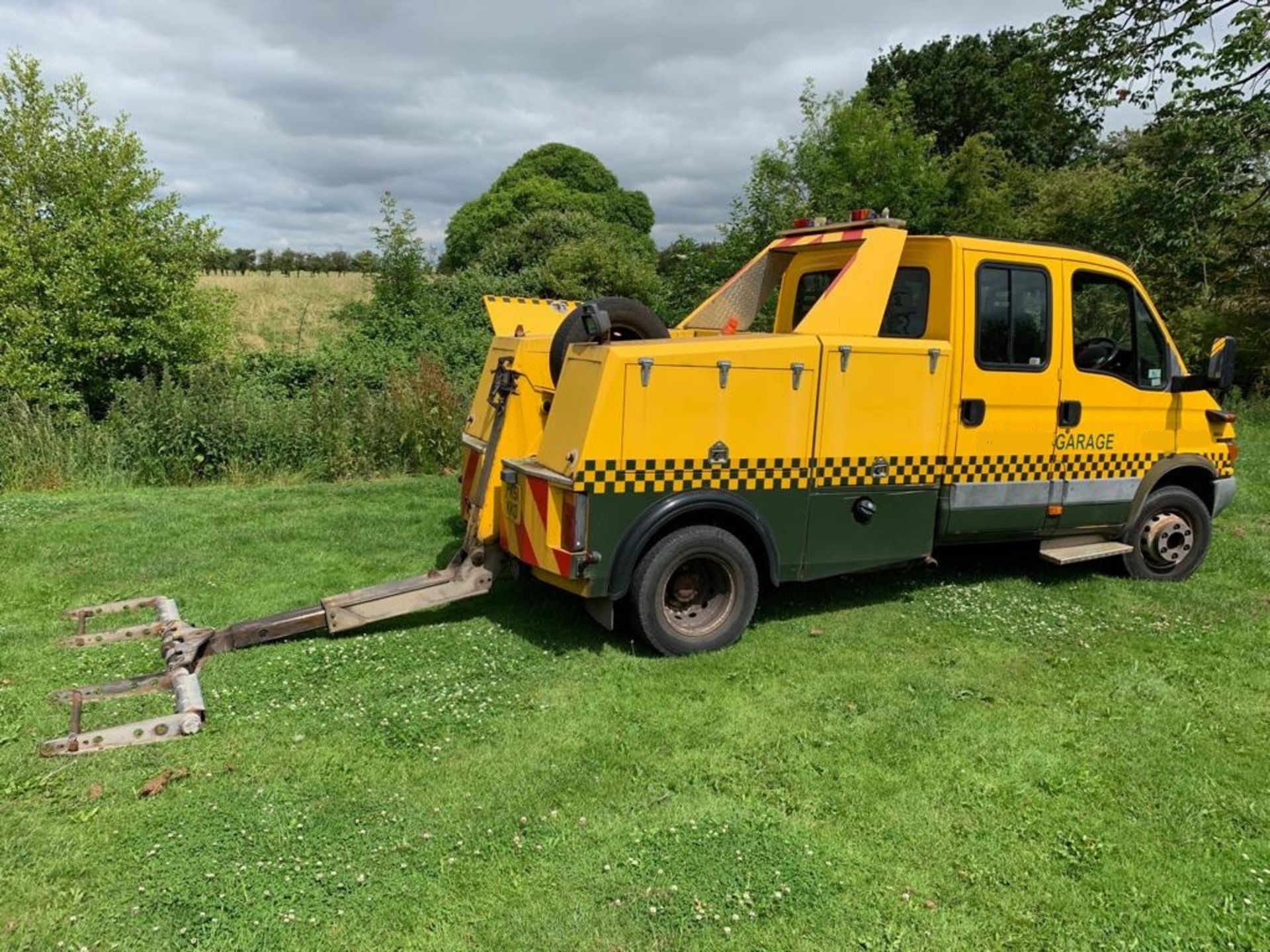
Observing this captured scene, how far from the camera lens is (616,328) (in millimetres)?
5625

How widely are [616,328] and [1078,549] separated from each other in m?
3.93

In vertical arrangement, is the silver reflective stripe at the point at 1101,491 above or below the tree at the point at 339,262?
below

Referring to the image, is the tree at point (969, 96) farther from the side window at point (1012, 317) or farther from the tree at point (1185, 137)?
the side window at point (1012, 317)

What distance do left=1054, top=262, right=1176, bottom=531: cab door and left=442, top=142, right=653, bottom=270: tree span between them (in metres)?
21.6

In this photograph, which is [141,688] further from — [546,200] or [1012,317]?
[546,200]

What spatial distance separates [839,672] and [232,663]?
11.5ft

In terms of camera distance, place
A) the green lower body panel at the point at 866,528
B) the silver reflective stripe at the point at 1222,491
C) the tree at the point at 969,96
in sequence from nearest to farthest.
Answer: the green lower body panel at the point at 866,528 → the silver reflective stripe at the point at 1222,491 → the tree at the point at 969,96

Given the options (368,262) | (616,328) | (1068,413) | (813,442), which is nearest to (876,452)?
(813,442)

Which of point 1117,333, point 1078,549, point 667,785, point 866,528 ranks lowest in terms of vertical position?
point 667,785

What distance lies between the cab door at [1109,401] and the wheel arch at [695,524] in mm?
2516

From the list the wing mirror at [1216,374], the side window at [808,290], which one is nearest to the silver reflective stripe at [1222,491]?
the wing mirror at [1216,374]

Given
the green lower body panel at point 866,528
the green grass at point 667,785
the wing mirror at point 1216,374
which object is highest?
the wing mirror at point 1216,374

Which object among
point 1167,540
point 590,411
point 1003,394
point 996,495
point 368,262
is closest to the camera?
point 590,411

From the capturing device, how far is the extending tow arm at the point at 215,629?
13.0 ft
